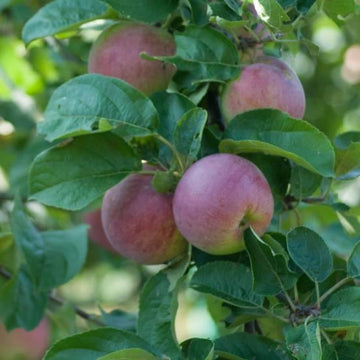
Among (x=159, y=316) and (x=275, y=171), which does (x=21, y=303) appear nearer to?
(x=159, y=316)

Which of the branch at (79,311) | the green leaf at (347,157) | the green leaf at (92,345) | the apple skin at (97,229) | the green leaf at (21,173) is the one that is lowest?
the apple skin at (97,229)

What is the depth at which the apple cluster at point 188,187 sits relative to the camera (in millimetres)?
991

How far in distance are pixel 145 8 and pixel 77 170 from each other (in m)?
0.25

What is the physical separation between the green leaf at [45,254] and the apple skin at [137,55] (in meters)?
0.35

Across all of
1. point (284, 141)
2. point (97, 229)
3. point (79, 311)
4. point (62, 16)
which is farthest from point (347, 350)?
point (97, 229)

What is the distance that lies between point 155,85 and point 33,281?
46 centimetres

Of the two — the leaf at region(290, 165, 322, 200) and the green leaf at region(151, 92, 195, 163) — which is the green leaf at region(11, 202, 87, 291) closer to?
the green leaf at region(151, 92, 195, 163)

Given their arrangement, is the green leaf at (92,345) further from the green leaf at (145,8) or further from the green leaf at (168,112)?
the green leaf at (145,8)

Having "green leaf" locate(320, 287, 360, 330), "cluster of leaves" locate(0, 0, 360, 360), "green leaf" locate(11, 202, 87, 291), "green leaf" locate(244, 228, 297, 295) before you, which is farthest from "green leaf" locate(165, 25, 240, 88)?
"green leaf" locate(11, 202, 87, 291)

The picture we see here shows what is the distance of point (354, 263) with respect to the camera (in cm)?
100

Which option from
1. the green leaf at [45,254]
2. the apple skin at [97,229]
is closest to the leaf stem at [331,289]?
the green leaf at [45,254]

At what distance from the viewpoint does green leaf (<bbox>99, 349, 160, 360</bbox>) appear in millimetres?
952

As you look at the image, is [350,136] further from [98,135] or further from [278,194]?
[98,135]

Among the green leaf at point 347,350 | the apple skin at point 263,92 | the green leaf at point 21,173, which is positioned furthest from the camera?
the green leaf at point 21,173
